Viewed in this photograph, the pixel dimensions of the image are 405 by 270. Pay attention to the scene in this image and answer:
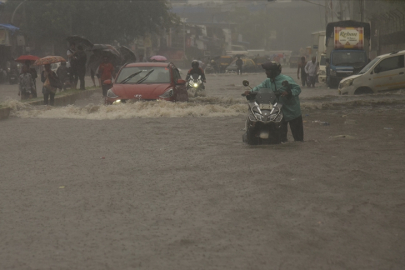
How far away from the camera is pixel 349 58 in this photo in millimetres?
34719

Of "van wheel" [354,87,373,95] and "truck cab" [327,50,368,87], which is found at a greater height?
"truck cab" [327,50,368,87]

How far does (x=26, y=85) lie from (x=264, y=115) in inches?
503

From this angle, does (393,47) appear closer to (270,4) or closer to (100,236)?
(100,236)

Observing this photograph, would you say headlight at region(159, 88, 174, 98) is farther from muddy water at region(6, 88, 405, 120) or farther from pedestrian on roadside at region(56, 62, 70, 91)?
pedestrian on roadside at region(56, 62, 70, 91)

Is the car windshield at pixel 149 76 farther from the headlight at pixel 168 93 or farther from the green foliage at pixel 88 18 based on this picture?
the green foliage at pixel 88 18

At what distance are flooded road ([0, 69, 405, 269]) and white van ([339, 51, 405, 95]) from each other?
11731 mm

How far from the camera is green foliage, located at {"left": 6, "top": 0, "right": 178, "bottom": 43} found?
190 feet

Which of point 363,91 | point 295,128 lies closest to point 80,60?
point 363,91

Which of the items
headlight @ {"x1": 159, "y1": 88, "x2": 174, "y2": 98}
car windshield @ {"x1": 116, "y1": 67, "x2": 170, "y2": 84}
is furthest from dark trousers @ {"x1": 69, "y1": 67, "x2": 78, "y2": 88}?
headlight @ {"x1": 159, "y1": 88, "x2": 174, "y2": 98}

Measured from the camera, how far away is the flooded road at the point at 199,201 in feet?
16.4

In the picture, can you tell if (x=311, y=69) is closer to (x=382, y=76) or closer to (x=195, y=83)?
(x=382, y=76)

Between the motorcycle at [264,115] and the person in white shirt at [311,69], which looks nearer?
the motorcycle at [264,115]

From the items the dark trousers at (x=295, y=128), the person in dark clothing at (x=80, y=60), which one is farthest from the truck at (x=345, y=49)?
the dark trousers at (x=295, y=128)

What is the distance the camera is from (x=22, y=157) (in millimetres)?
10312
